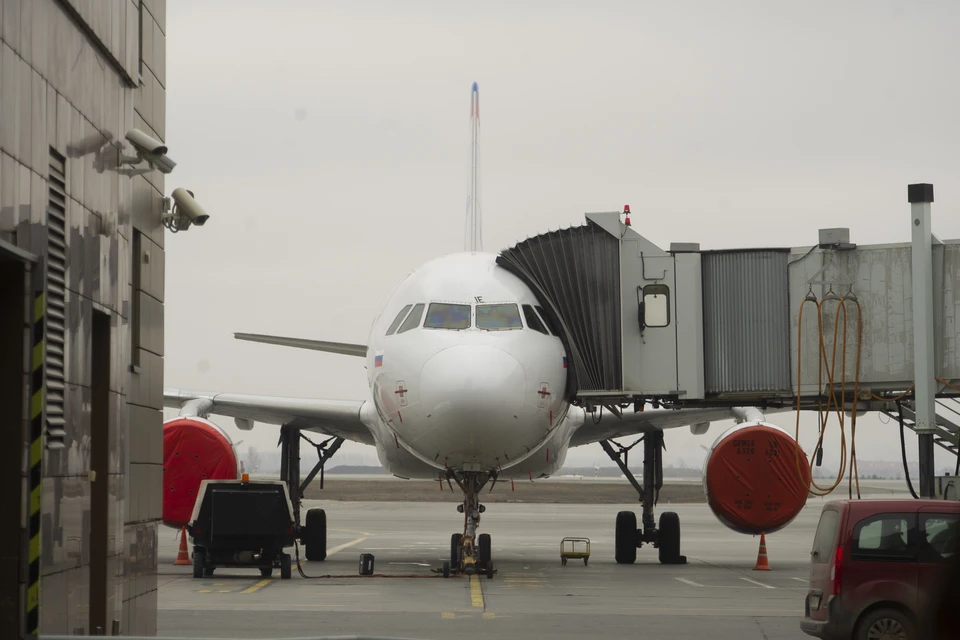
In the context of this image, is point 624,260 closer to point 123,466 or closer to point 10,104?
point 123,466

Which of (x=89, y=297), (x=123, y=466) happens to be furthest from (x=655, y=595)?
(x=89, y=297)

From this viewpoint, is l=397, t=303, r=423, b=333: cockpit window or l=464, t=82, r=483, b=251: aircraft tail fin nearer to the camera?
l=397, t=303, r=423, b=333: cockpit window

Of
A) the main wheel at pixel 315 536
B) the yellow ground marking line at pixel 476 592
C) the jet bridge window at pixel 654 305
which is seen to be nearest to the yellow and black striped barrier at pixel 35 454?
the yellow ground marking line at pixel 476 592

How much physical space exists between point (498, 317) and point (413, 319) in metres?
1.06

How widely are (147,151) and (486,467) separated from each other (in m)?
7.91

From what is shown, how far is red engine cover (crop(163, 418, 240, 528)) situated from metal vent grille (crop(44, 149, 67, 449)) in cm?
1177

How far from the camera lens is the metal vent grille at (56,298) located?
6.77m

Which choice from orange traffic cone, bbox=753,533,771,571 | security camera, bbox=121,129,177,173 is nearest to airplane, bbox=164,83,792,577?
orange traffic cone, bbox=753,533,771,571

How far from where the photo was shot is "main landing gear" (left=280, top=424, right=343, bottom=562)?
20.0 meters

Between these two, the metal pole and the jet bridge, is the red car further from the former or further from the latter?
the jet bridge

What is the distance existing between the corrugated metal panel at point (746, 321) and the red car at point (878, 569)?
4675 mm

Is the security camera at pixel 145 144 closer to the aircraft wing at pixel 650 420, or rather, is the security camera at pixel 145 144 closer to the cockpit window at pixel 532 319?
the cockpit window at pixel 532 319

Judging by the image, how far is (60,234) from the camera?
698 cm

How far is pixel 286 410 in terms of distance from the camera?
20281mm
